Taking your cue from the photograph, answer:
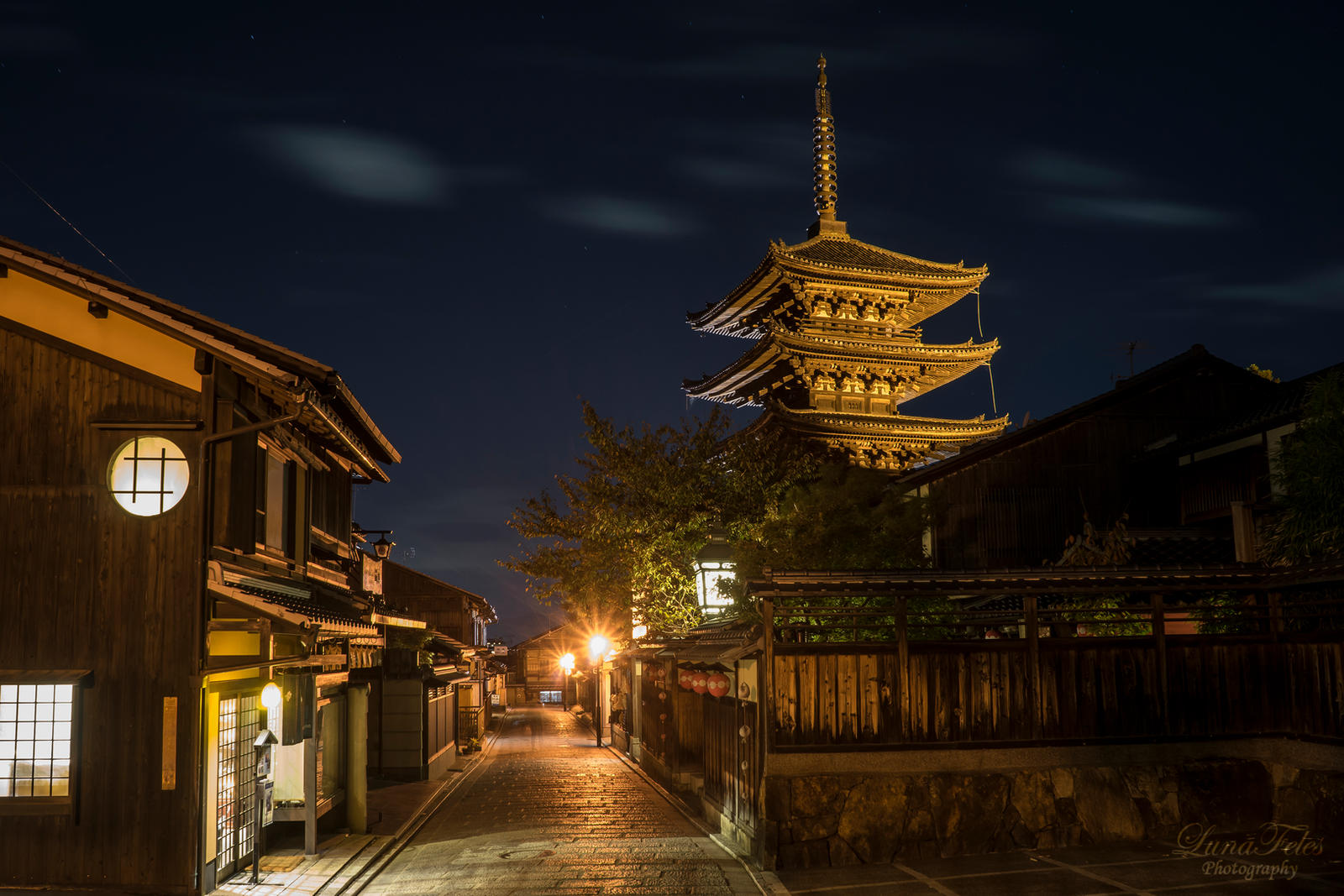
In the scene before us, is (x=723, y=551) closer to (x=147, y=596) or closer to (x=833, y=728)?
(x=833, y=728)

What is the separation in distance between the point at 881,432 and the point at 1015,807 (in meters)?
25.0

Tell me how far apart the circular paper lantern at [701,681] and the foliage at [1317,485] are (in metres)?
10.3

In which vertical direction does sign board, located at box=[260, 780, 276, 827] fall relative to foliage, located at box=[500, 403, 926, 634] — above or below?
below

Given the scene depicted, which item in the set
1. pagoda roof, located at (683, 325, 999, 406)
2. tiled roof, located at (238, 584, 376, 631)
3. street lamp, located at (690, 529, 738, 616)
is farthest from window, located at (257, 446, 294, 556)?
Result: pagoda roof, located at (683, 325, 999, 406)

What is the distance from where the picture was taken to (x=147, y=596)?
14.3 metres

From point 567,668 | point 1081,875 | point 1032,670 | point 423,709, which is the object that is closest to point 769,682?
point 1032,670

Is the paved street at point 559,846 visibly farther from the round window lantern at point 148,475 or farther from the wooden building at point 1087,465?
the wooden building at point 1087,465

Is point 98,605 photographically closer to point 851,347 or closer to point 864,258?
point 851,347

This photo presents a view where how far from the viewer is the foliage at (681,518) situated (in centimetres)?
3266

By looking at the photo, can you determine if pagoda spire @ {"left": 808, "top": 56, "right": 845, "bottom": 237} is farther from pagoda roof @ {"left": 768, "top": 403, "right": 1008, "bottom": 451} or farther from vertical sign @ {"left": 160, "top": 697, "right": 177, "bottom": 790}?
vertical sign @ {"left": 160, "top": 697, "right": 177, "bottom": 790}

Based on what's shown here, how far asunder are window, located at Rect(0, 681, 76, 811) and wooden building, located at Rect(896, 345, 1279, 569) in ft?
77.4

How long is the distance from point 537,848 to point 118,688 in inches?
287

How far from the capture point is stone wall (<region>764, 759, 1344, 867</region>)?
1523 cm

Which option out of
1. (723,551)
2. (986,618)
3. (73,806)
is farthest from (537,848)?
(723,551)
